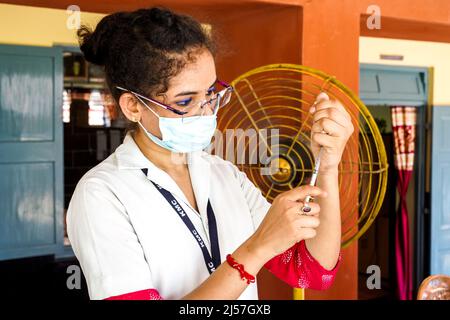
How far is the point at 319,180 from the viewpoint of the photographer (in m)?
1.19

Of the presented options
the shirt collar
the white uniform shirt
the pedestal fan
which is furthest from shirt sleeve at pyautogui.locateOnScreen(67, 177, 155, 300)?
the pedestal fan

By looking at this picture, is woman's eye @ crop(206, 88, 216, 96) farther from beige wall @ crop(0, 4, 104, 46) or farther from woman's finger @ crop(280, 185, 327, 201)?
beige wall @ crop(0, 4, 104, 46)

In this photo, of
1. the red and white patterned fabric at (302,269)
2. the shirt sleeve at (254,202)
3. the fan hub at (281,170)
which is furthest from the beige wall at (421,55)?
the red and white patterned fabric at (302,269)

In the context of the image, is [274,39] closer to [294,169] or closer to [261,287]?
[294,169]

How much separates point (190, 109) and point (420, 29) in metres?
1.98

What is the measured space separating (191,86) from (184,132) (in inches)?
4.9

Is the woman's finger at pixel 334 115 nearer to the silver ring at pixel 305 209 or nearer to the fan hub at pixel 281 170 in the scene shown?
the silver ring at pixel 305 209

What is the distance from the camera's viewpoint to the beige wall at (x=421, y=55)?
4465 mm

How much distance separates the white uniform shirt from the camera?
3.47 feet

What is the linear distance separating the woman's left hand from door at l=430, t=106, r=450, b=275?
3.92 meters

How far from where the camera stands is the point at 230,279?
0.98m

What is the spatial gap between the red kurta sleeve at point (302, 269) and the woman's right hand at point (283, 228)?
0.28m

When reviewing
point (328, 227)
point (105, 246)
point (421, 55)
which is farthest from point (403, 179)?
point (105, 246)

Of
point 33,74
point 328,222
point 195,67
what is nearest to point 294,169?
point 328,222
